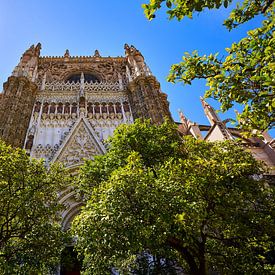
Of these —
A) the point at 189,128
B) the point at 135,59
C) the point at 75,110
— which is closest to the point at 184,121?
the point at 189,128

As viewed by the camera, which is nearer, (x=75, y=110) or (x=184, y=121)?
(x=75, y=110)

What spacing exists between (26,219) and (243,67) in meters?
5.98

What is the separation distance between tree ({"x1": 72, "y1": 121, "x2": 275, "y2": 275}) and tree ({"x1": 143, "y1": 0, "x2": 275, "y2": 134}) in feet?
6.74

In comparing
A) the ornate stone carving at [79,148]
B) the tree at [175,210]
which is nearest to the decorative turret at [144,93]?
the ornate stone carving at [79,148]

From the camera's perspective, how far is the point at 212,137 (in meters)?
17.2

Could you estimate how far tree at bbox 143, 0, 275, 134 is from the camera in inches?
169

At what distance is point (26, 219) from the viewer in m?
6.46

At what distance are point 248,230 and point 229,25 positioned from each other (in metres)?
4.59

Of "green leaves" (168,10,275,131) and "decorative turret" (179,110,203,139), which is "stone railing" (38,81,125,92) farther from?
"green leaves" (168,10,275,131)

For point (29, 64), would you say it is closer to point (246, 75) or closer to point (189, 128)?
point (189, 128)

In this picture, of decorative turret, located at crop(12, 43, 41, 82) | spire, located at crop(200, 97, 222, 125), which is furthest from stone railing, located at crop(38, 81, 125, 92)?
spire, located at crop(200, 97, 222, 125)

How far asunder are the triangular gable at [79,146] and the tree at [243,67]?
8.29 meters

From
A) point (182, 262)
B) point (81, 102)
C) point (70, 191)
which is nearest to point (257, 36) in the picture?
point (182, 262)

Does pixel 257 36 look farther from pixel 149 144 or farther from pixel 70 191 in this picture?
pixel 70 191
